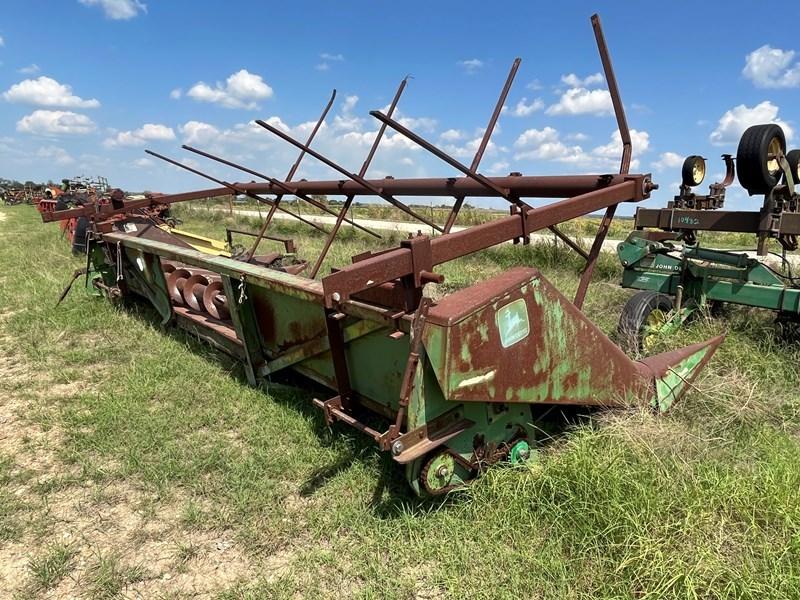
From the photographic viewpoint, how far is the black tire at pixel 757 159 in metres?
4.15

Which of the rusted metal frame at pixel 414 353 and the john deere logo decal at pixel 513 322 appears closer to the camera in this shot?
the rusted metal frame at pixel 414 353

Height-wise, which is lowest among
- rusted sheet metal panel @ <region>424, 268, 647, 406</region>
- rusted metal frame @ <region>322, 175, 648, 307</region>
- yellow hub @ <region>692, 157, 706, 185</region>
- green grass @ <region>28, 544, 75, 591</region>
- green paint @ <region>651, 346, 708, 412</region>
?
green grass @ <region>28, 544, 75, 591</region>

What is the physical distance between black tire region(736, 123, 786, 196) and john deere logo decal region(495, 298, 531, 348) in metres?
3.16

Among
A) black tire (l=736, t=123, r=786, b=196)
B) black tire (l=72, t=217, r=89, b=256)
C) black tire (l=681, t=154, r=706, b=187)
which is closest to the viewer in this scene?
black tire (l=736, t=123, r=786, b=196)

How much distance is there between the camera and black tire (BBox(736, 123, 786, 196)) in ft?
13.6

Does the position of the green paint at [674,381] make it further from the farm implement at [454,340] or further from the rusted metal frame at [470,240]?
the rusted metal frame at [470,240]

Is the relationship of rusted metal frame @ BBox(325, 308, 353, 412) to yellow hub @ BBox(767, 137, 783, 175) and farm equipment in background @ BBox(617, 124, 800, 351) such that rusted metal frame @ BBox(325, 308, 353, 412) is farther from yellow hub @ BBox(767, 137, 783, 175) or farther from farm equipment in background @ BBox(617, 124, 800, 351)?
yellow hub @ BBox(767, 137, 783, 175)

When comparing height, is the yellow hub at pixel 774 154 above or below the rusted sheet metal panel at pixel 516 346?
above

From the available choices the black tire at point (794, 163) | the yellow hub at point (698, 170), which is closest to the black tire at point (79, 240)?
the yellow hub at point (698, 170)

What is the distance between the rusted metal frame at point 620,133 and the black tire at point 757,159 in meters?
1.78

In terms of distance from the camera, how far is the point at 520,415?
8.80ft

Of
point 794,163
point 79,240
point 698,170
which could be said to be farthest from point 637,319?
point 79,240

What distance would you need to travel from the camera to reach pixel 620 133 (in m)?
3.16

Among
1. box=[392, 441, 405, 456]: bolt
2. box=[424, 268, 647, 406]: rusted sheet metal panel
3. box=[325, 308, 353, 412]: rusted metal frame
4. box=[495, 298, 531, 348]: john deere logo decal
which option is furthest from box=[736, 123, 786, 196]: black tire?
box=[392, 441, 405, 456]: bolt
